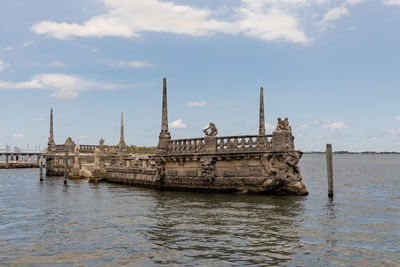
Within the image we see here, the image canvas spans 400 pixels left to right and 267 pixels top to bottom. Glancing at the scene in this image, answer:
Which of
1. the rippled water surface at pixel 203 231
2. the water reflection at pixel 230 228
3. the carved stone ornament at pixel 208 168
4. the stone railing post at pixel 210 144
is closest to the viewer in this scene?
the rippled water surface at pixel 203 231

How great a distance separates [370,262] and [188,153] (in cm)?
1732

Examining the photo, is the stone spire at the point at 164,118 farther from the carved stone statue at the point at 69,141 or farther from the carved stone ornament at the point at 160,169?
the carved stone statue at the point at 69,141

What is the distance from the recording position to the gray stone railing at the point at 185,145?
27.2m

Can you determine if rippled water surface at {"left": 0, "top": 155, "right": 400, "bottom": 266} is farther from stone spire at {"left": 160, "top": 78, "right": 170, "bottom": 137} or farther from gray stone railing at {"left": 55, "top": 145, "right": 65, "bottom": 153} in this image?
gray stone railing at {"left": 55, "top": 145, "right": 65, "bottom": 153}

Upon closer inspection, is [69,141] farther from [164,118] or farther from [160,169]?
[160,169]

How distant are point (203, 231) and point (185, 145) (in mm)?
13489

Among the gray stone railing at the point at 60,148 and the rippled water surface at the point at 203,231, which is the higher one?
the gray stone railing at the point at 60,148

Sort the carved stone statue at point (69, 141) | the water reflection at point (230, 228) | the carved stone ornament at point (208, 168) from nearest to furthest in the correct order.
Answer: the water reflection at point (230, 228)
the carved stone ornament at point (208, 168)
the carved stone statue at point (69, 141)

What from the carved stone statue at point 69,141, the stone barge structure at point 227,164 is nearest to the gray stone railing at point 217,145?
the stone barge structure at point 227,164

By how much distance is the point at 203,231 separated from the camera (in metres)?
15.0

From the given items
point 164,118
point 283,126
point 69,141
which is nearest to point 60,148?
point 69,141

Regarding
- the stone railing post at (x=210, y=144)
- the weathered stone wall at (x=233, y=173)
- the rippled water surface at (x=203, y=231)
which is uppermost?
the stone railing post at (x=210, y=144)

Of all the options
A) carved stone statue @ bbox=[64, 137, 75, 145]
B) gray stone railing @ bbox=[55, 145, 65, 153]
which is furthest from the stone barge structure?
gray stone railing @ bbox=[55, 145, 65, 153]

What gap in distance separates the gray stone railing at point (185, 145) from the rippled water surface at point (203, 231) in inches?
164
